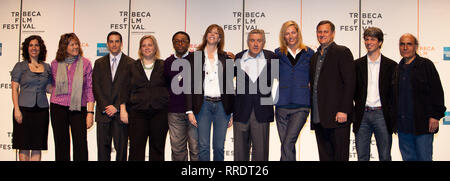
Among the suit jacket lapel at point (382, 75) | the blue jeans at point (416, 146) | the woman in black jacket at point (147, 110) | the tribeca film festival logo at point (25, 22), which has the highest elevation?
the tribeca film festival logo at point (25, 22)

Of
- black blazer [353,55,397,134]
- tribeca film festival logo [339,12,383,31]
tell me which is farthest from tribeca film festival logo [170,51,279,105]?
tribeca film festival logo [339,12,383,31]

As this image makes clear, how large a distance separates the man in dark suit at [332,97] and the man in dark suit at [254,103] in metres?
0.39

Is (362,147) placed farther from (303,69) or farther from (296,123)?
(303,69)

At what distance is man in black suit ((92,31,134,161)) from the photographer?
3.59 m

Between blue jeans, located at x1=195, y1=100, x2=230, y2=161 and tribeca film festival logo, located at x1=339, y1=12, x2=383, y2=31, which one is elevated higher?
tribeca film festival logo, located at x1=339, y1=12, x2=383, y2=31

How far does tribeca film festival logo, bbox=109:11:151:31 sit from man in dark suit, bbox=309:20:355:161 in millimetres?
2511

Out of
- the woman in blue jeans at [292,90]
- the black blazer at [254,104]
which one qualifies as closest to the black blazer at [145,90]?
the black blazer at [254,104]

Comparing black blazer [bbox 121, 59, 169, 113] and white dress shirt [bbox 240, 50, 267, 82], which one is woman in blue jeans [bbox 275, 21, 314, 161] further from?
black blazer [bbox 121, 59, 169, 113]

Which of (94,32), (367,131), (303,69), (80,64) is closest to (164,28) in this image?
(94,32)

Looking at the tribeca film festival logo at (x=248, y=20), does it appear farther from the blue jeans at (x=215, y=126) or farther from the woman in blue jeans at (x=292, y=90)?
the blue jeans at (x=215, y=126)

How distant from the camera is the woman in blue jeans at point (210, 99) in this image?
3.40 m

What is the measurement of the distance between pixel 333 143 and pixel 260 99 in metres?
0.73

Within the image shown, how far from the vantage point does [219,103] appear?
3.40 meters
